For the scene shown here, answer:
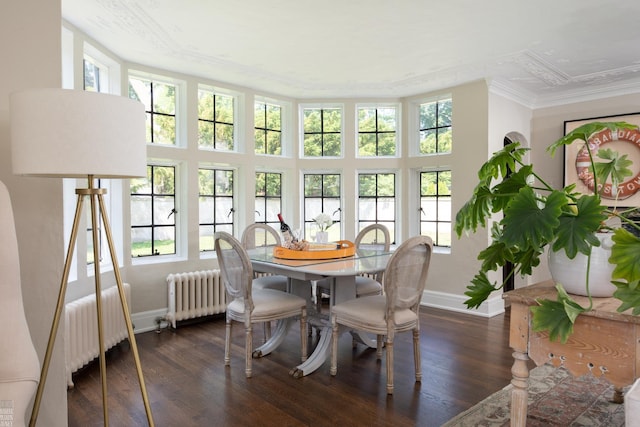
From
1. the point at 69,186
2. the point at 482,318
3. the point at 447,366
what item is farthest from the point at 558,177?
the point at 69,186

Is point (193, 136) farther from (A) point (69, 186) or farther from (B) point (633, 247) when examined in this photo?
(B) point (633, 247)

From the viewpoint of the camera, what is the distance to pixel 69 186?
319 centimetres

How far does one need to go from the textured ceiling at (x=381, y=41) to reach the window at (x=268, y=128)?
0.36 meters

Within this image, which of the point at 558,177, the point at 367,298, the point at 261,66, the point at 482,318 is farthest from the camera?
the point at 558,177

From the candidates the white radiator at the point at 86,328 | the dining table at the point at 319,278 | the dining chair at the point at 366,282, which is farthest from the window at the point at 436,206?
the white radiator at the point at 86,328

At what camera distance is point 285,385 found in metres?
2.79

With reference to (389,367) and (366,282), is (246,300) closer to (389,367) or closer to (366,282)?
(389,367)

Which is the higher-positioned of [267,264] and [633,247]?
[633,247]

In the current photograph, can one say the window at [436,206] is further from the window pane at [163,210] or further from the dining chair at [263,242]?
the window pane at [163,210]

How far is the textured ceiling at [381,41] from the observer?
2.92m

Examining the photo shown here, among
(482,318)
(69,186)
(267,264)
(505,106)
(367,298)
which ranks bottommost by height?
(482,318)

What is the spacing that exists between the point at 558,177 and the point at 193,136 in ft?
14.5

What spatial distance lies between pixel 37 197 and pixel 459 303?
4242 mm

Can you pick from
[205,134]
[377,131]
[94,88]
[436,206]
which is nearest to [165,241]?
[205,134]
